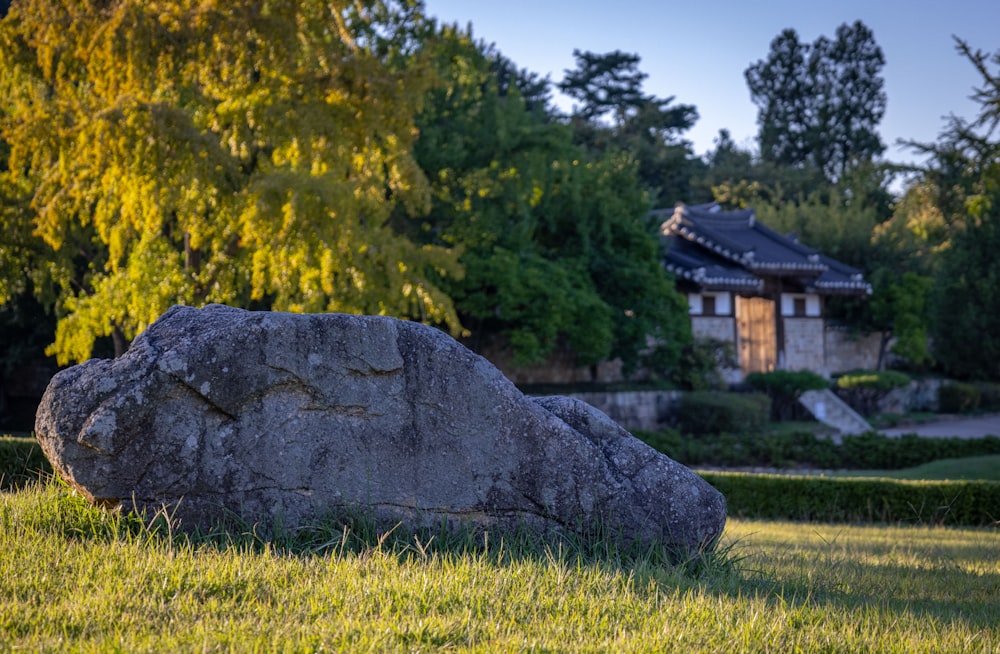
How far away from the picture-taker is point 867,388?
98.6ft

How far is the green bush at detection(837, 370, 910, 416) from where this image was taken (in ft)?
97.7

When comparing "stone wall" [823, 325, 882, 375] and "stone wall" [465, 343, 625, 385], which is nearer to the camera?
"stone wall" [465, 343, 625, 385]

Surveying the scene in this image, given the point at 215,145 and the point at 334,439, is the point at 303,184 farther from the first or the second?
the point at 334,439

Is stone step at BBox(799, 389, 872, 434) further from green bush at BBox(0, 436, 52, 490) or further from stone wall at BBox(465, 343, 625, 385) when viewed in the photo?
green bush at BBox(0, 436, 52, 490)

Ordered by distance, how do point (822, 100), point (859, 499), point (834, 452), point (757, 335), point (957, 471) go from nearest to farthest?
point (859, 499) → point (957, 471) → point (834, 452) → point (757, 335) → point (822, 100)

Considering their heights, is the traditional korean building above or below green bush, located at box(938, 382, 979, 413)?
above

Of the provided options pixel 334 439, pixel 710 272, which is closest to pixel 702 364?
pixel 710 272

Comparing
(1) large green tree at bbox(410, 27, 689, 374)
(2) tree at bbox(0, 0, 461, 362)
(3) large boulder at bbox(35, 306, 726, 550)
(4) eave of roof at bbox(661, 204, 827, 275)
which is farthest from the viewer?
(4) eave of roof at bbox(661, 204, 827, 275)

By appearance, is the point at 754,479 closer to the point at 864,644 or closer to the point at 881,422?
the point at 864,644

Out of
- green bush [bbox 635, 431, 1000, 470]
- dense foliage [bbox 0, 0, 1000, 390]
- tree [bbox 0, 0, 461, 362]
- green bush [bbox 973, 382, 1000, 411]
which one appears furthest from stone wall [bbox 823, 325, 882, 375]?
tree [bbox 0, 0, 461, 362]

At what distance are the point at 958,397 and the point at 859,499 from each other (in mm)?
21572

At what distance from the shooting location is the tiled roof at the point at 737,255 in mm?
29480

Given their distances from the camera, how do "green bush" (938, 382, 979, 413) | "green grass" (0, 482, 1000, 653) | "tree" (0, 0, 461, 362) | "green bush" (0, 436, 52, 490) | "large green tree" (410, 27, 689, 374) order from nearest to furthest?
"green grass" (0, 482, 1000, 653) < "green bush" (0, 436, 52, 490) < "tree" (0, 0, 461, 362) < "large green tree" (410, 27, 689, 374) < "green bush" (938, 382, 979, 413)

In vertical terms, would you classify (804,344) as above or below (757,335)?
below
